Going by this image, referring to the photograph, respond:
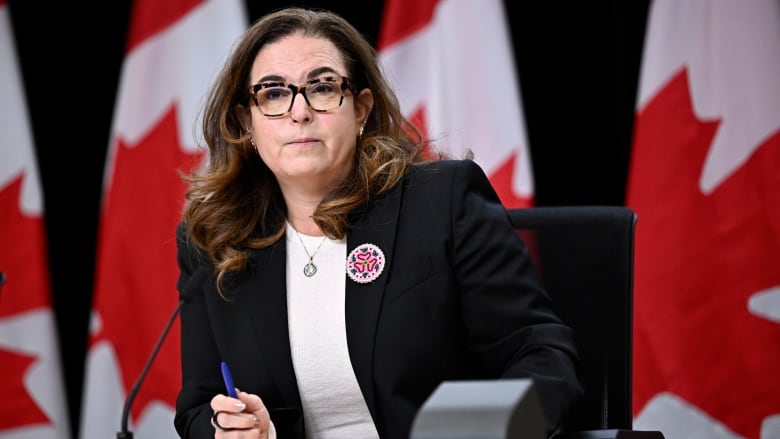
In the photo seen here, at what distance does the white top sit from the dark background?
1.48 metres

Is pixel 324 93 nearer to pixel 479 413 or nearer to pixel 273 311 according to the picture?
pixel 273 311

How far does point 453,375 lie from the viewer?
1.88 metres

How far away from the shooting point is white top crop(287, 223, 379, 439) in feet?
6.24

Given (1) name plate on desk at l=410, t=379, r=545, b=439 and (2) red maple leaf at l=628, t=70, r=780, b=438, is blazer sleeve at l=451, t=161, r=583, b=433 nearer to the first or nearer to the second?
(1) name plate on desk at l=410, t=379, r=545, b=439

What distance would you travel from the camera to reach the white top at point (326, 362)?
1903 mm

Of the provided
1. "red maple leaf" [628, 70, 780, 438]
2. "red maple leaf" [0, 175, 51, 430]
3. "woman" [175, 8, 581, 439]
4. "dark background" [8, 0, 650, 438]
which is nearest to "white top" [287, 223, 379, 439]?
"woman" [175, 8, 581, 439]

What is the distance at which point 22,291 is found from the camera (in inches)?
142

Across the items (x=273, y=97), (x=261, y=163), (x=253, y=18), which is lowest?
(x=261, y=163)

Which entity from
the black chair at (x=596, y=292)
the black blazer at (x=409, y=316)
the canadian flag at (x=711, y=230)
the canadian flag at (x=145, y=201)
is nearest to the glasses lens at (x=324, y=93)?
the black blazer at (x=409, y=316)

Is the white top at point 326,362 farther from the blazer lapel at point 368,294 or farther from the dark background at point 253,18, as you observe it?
the dark background at point 253,18

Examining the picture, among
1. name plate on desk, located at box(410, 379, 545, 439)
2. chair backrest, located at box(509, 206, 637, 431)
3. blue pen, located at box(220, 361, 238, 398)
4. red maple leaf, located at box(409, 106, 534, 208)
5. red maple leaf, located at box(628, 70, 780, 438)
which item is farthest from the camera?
red maple leaf, located at box(409, 106, 534, 208)

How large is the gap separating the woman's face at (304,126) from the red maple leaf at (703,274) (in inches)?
48.3

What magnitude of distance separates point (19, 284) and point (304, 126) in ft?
6.73

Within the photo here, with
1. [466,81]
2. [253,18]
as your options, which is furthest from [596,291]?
[253,18]
